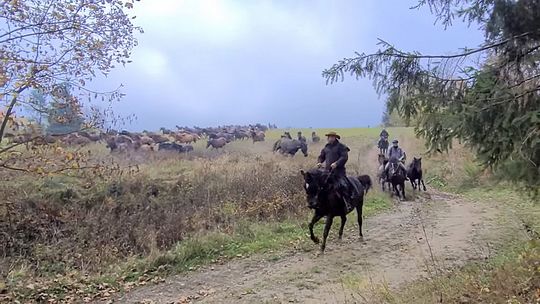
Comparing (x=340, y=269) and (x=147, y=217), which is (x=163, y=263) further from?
(x=147, y=217)

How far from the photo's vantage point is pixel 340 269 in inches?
343

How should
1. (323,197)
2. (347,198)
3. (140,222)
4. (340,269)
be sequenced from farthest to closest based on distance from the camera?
(140,222)
(347,198)
(323,197)
(340,269)

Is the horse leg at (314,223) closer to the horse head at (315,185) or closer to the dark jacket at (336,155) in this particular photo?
the horse head at (315,185)

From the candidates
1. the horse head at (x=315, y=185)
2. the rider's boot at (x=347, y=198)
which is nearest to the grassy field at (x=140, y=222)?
the rider's boot at (x=347, y=198)

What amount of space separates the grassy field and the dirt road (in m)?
0.97

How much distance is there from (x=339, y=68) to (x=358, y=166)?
18.8 meters

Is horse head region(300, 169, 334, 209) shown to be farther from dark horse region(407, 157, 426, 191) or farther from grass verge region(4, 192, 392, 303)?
dark horse region(407, 157, 426, 191)

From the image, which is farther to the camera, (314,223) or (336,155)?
(336,155)

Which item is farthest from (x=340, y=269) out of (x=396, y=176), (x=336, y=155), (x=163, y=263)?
(x=396, y=176)

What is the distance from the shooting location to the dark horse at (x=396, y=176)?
719 inches

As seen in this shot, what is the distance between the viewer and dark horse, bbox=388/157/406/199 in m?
18.3

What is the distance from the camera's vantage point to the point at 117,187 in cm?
1642

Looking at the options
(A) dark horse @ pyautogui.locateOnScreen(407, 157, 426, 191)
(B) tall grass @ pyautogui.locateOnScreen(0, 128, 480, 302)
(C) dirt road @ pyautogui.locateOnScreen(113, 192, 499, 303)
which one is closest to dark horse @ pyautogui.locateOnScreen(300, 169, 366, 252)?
(C) dirt road @ pyautogui.locateOnScreen(113, 192, 499, 303)

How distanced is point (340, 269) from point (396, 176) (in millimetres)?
10330
